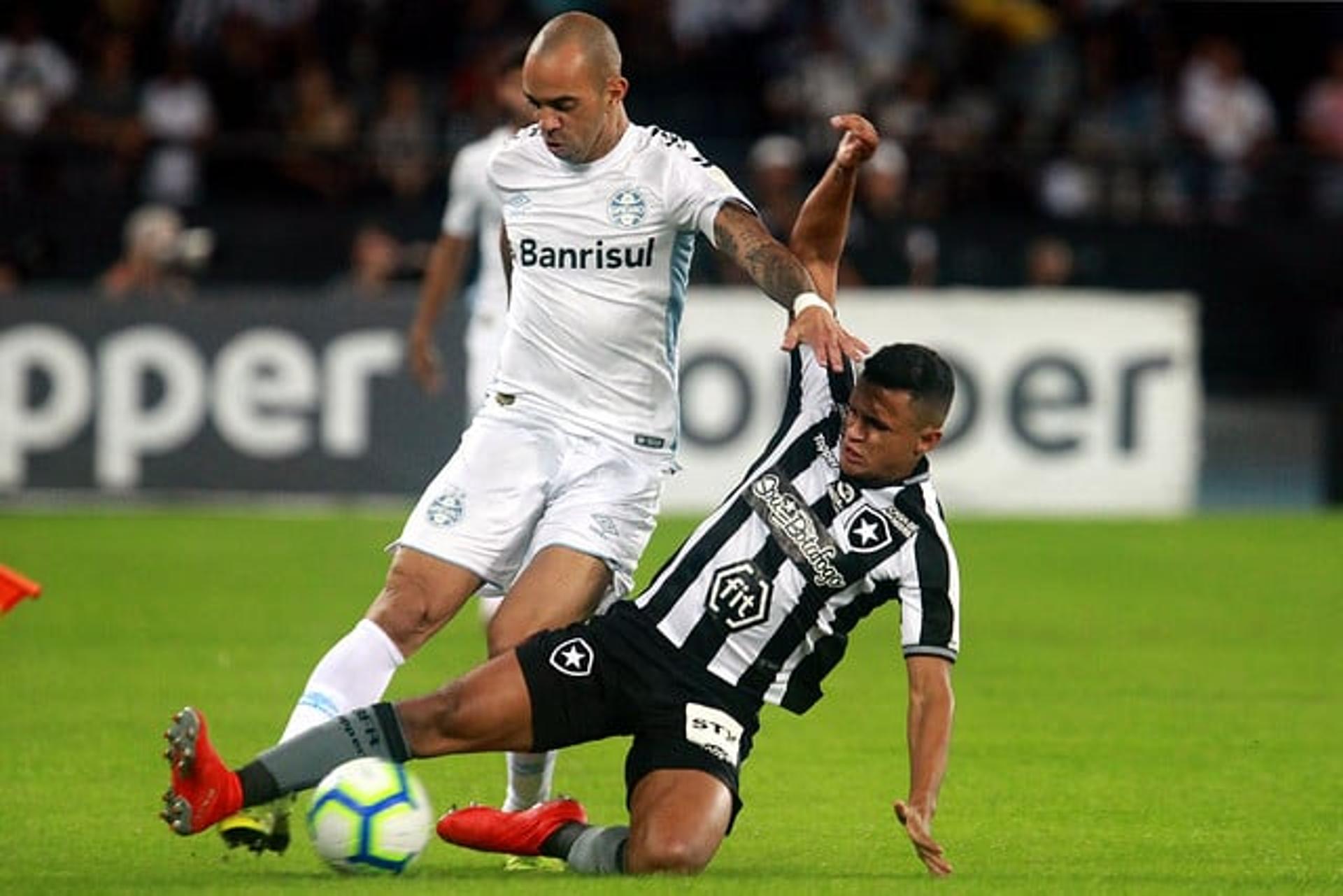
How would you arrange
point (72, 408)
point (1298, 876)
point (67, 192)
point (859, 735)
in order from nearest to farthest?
point (1298, 876)
point (859, 735)
point (72, 408)
point (67, 192)

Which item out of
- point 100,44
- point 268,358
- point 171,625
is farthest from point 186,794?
point 100,44

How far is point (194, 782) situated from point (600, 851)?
1090mm

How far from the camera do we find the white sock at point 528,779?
24.6 feet

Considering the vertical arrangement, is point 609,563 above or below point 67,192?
below

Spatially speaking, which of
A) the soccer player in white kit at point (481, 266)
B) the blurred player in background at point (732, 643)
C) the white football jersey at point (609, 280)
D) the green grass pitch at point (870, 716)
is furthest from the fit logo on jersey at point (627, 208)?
the soccer player in white kit at point (481, 266)

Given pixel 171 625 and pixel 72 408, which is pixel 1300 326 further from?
pixel 171 625

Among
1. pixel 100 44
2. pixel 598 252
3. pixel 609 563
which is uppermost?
pixel 100 44

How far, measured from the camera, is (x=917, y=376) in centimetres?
666

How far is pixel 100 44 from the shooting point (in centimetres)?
1978

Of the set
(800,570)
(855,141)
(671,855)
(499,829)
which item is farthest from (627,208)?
(671,855)

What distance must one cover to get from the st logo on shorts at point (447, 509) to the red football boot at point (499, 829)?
79 centimetres

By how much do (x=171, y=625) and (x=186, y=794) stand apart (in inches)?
238

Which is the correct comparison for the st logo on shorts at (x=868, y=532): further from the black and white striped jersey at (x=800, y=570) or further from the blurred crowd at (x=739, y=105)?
the blurred crowd at (x=739, y=105)

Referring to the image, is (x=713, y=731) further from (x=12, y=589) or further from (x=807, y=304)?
(x=12, y=589)
